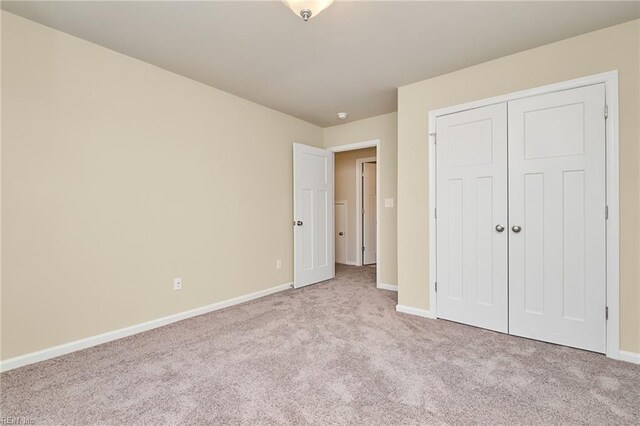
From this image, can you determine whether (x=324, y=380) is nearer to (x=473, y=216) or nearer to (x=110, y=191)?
(x=473, y=216)

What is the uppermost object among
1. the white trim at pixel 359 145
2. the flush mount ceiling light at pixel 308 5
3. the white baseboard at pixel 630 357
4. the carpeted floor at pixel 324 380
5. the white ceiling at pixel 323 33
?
the white ceiling at pixel 323 33

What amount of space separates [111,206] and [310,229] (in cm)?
243

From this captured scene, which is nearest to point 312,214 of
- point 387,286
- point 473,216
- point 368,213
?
point 387,286

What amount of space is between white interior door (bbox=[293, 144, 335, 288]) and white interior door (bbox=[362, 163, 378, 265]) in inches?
52.0

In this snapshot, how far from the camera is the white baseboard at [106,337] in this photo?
1.97 metres

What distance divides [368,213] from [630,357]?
13.3 feet

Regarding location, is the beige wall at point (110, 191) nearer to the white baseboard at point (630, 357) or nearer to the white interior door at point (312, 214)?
the white interior door at point (312, 214)

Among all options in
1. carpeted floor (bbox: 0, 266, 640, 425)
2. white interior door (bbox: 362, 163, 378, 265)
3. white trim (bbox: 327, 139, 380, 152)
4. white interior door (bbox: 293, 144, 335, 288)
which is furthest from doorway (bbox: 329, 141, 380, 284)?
carpeted floor (bbox: 0, 266, 640, 425)

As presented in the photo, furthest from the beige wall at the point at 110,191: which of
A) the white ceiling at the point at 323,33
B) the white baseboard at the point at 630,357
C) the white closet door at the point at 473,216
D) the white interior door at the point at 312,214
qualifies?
the white baseboard at the point at 630,357

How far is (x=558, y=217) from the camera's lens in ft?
7.48

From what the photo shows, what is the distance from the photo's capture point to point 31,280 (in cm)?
201

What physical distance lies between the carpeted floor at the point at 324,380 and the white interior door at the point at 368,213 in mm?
3060

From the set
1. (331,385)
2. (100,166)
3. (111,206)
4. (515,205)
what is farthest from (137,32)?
(515,205)

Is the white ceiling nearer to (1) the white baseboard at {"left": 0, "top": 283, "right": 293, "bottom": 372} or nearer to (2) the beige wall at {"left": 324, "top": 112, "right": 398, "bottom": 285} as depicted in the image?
(2) the beige wall at {"left": 324, "top": 112, "right": 398, "bottom": 285}
